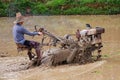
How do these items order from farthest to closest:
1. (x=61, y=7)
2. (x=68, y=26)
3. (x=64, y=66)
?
(x=61, y=7)
(x=68, y=26)
(x=64, y=66)

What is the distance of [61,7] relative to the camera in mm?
28703

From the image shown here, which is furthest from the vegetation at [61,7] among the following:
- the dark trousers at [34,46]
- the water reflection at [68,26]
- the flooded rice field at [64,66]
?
the dark trousers at [34,46]

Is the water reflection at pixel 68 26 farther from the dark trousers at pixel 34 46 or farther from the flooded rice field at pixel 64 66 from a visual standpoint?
the dark trousers at pixel 34 46

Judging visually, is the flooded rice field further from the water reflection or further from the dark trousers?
the dark trousers

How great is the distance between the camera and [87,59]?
12320 millimetres

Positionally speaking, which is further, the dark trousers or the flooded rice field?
the dark trousers

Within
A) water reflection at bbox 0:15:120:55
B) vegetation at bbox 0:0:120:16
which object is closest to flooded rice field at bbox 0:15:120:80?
water reflection at bbox 0:15:120:55

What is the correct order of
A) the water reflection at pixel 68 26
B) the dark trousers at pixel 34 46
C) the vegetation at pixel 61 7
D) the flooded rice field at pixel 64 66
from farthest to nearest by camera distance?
the vegetation at pixel 61 7 < the water reflection at pixel 68 26 < the dark trousers at pixel 34 46 < the flooded rice field at pixel 64 66

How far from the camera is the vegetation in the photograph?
2733 centimetres

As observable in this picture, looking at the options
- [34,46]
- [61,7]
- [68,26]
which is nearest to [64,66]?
[34,46]

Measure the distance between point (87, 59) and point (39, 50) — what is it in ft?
4.80

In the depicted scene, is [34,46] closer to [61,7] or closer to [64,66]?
[64,66]

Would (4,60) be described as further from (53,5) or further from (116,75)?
(53,5)

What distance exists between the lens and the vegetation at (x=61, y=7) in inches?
1076
